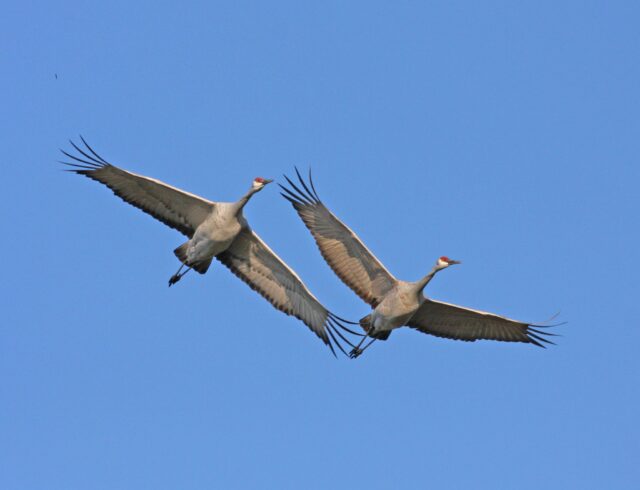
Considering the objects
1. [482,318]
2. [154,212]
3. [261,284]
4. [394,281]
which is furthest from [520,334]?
[154,212]

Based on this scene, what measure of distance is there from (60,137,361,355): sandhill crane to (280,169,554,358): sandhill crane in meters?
0.76

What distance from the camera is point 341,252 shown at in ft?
98.3

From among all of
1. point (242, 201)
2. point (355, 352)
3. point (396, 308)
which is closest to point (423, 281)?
point (396, 308)

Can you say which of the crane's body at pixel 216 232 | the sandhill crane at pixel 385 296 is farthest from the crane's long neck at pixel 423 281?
the crane's body at pixel 216 232

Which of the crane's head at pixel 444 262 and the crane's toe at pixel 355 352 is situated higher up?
the crane's head at pixel 444 262

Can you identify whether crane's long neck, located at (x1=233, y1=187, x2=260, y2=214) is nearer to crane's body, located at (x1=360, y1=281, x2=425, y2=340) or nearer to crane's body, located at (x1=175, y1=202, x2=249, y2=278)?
crane's body, located at (x1=175, y1=202, x2=249, y2=278)

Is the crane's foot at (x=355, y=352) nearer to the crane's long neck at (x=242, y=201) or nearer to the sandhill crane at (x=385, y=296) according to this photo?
the sandhill crane at (x=385, y=296)

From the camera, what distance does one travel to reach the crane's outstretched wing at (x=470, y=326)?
30.2 m

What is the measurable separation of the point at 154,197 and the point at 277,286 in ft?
9.67

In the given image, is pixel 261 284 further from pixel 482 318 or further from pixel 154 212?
pixel 482 318

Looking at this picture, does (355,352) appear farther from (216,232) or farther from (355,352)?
(216,232)

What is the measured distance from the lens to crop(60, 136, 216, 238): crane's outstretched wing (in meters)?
29.0

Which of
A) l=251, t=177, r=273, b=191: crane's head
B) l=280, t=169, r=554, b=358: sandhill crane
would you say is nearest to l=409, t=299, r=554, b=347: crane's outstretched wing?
l=280, t=169, r=554, b=358: sandhill crane

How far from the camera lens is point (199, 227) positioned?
2934cm
